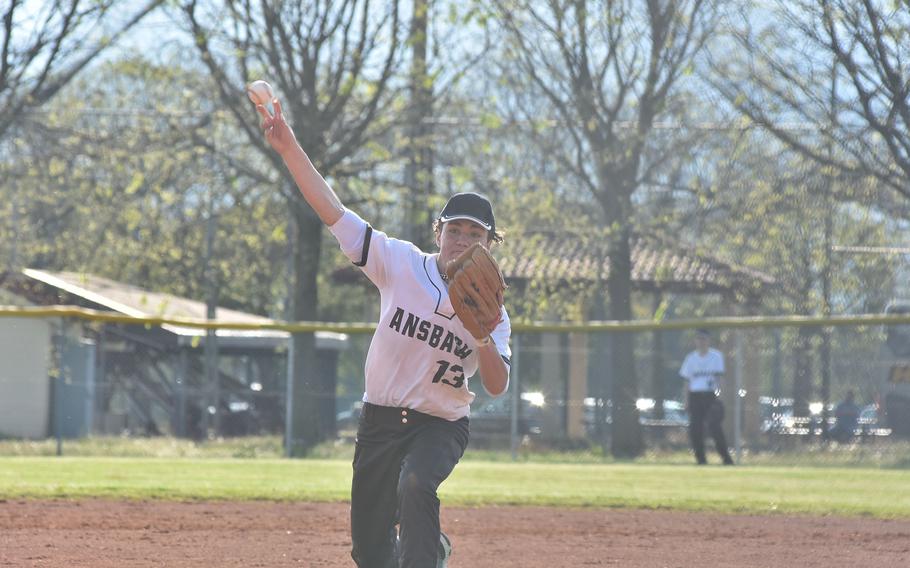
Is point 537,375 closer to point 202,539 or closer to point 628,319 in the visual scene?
point 628,319

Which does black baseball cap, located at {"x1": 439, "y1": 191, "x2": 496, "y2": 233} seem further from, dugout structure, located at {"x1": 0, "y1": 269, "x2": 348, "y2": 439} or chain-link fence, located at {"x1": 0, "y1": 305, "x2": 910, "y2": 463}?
dugout structure, located at {"x1": 0, "y1": 269, "x2": 348, "y2": 439}

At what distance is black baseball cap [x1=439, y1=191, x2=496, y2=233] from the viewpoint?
180 inches

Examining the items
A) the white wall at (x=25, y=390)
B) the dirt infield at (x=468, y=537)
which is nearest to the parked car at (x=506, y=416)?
the white wall at (x=25, y=390)

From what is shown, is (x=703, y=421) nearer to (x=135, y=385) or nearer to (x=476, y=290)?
(x=135, y=385)

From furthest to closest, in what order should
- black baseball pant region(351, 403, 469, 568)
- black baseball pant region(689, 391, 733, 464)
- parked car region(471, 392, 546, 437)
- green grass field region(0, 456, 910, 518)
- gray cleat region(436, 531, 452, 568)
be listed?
parked car region(471, 392, 546, 437)
black baseball pant region(689, 391, 733, 464)
green grass field region(0, 456, 910, 518)
gray cleat region(436, 531, 452, 568)
black baseball pant region(351, 403, 469, 568)

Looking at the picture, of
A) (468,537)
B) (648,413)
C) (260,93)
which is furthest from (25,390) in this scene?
(260,93)

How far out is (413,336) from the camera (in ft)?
15.2

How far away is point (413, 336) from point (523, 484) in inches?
267

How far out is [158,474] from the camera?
37.2ft

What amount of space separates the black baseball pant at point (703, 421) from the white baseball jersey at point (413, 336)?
31.6 ft

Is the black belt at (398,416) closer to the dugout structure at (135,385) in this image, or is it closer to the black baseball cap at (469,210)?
the black baseball cap at (469,210)

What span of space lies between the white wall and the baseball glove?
405 inches

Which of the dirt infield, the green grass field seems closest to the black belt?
the dirt infield

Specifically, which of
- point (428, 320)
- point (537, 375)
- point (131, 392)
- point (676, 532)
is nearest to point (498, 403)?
point (537, 375)
